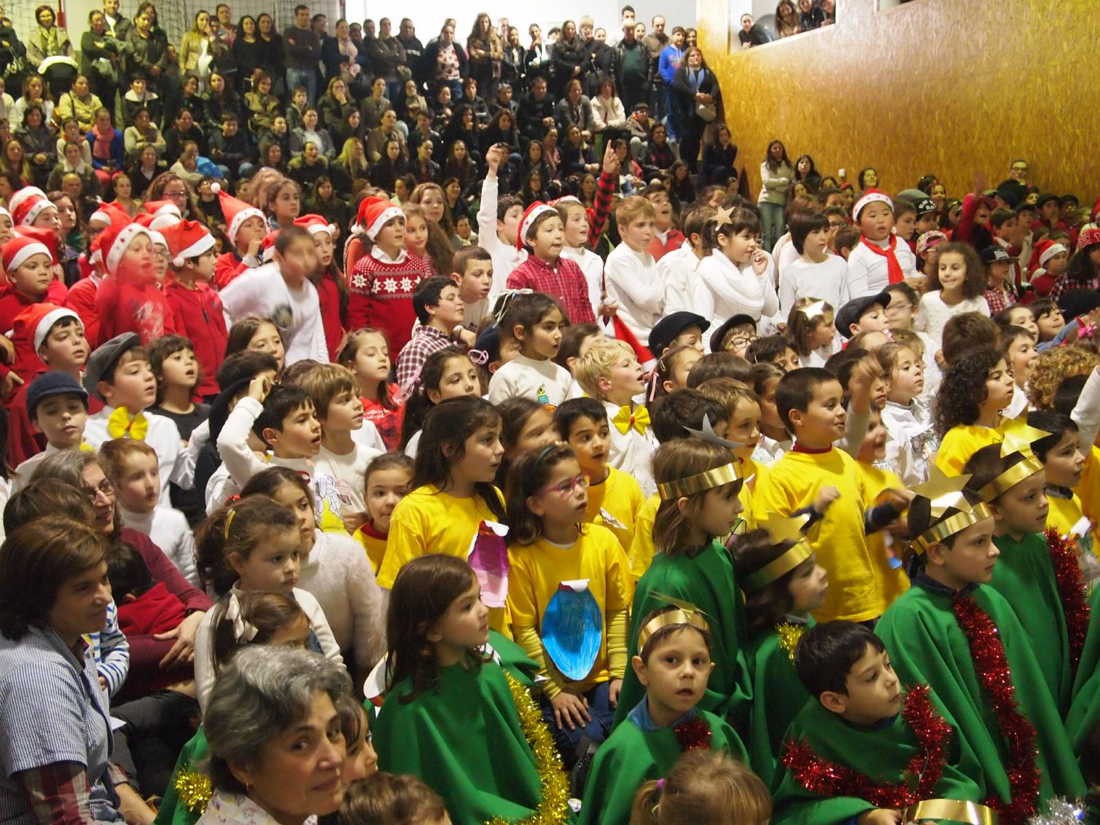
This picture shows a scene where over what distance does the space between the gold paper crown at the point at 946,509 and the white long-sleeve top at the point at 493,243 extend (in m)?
Result: 4.84

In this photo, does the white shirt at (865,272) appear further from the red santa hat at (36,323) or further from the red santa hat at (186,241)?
the red santa hat at (36,323)

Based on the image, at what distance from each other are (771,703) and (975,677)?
22.1 inches

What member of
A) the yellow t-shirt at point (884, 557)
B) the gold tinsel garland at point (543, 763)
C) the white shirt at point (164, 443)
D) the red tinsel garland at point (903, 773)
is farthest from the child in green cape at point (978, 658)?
the white shirt at point (164, 443)

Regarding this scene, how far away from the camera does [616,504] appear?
15.6 ft

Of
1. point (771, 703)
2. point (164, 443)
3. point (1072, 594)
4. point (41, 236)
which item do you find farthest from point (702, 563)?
point (41, 236)

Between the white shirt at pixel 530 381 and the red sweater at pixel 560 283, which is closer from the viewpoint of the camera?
the white shirt at pixel 530 381

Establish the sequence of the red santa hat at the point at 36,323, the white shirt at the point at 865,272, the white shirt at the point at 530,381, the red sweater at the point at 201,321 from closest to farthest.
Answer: the white shirt at the point at 530,381 → the red santa hat at the point at 36,323 → the red sweater at the point at 201,321 → the white shirt at the point at 865,272

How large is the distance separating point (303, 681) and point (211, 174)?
1159 centimetres

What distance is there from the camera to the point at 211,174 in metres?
13.4

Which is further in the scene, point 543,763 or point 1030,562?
point 1030,562

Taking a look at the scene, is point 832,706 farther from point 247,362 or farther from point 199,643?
point 247,362

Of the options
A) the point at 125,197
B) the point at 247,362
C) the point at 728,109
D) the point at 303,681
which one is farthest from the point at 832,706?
the point at 728,109

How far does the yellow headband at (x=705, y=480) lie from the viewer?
3867 mm

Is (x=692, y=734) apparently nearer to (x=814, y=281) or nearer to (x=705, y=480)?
(x=705, y=480)
